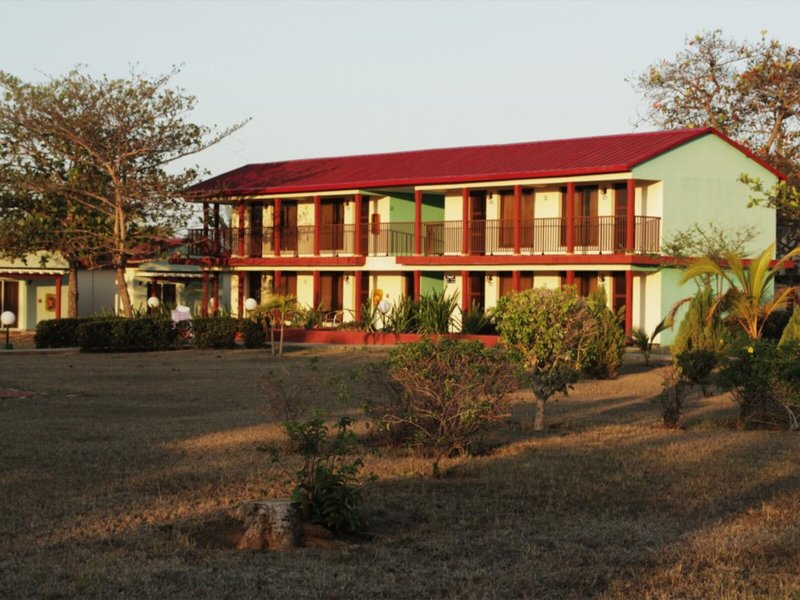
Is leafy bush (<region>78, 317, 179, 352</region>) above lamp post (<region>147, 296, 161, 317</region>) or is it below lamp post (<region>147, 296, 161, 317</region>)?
below

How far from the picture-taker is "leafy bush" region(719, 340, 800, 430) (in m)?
13.6

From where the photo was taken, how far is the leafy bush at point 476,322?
100 feet

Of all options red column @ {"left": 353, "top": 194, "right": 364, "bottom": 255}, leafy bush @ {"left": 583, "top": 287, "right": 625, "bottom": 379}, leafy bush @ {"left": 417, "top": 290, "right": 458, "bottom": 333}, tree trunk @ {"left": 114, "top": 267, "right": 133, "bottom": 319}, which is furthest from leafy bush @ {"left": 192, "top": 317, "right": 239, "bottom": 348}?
leafy bush @ {"left": 583, "top": 287, "right": 625, "bottom": 379}

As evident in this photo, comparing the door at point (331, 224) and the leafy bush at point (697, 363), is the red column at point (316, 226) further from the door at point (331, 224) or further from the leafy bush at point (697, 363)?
the leafy bush at point (697, 363)

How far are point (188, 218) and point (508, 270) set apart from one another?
11210mm

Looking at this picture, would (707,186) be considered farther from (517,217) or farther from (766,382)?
(766,382)

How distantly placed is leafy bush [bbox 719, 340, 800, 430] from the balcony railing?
17.5 metres

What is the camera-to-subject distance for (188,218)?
38625 millimetres

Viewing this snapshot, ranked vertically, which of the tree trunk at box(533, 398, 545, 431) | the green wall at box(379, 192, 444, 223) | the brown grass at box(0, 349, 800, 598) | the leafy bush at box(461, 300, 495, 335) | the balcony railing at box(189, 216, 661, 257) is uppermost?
the green wall at box(379, 192, 444, 223)

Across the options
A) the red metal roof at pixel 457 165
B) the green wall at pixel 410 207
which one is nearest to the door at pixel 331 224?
the red metal roof at pixel 457 165

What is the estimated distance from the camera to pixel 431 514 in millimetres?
8703

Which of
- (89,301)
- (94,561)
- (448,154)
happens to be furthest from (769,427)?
(89,301)

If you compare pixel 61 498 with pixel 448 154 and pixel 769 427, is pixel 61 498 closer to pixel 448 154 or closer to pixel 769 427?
pixel 769 427

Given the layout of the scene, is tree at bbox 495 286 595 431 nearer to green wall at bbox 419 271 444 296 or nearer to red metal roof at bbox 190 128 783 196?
red metal roof at bbox 190 128 783 196
